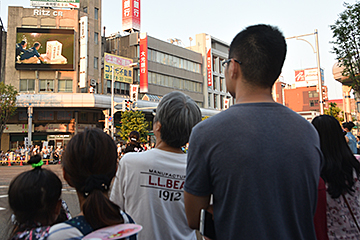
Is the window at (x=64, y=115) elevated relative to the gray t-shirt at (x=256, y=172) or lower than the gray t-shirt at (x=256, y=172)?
elevated

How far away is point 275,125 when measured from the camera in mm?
1542

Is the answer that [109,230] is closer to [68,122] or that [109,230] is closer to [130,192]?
[130,192]

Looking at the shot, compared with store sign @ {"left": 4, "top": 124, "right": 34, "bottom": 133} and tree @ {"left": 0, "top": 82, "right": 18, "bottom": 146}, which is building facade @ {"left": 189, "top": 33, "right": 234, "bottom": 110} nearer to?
store sign @ {"left": 4, "top": 124, "right": 34, "bottom": 133}

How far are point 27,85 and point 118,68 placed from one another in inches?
461

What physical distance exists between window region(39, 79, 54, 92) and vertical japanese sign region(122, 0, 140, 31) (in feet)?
52.6

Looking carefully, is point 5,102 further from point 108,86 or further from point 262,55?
point 262,55

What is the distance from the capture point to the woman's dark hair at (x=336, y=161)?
2.40 metres

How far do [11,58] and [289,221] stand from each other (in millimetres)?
42772

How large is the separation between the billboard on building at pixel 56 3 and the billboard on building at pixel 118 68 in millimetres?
7502

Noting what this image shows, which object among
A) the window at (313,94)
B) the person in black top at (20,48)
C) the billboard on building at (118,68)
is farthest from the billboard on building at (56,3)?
the window at (313,94)

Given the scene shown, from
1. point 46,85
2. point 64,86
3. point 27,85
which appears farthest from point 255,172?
point 27,85

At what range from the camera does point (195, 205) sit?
1.61 meters

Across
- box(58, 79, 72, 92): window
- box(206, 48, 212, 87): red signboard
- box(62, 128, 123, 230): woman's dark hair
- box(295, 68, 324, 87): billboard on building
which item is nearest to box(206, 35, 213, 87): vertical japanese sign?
box(206, 48, 212, 87): red signboard

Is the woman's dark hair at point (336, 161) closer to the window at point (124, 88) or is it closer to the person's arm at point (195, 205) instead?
the person's arm at point (195, 205)
